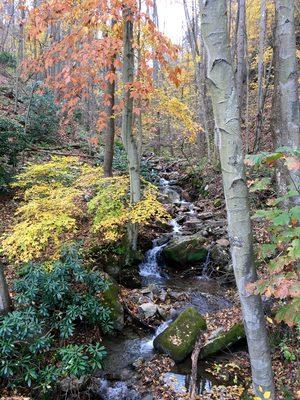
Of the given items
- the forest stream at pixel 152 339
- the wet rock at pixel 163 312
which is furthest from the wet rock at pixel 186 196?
the wet rock at pixel 163 312

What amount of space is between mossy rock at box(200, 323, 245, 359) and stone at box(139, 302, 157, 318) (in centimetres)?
134

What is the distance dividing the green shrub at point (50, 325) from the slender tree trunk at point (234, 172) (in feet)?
6.73

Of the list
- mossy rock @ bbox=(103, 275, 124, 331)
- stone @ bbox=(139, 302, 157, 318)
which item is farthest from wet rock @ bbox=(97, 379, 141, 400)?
stone @ bbox=(139, 302, 157, 318)

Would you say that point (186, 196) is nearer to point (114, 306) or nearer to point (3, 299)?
point (114, 306)

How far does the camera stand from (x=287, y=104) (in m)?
3.24

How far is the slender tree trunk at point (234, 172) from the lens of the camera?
7.73 feet

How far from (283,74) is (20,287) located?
4.11m

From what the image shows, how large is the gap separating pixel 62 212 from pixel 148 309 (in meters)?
2.41

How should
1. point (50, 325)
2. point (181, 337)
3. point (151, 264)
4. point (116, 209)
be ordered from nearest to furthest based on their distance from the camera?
1. point (50, 325)
2. point (181, 337)
3. point (116, 209)
4. point (151, 264)

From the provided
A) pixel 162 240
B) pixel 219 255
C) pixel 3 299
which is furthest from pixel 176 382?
pixel 162 240

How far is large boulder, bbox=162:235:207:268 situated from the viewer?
8117mm

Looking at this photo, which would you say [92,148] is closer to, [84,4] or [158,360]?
[84,4]

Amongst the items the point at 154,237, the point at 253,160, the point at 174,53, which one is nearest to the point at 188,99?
the point at 154,237

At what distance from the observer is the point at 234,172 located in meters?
2.50
